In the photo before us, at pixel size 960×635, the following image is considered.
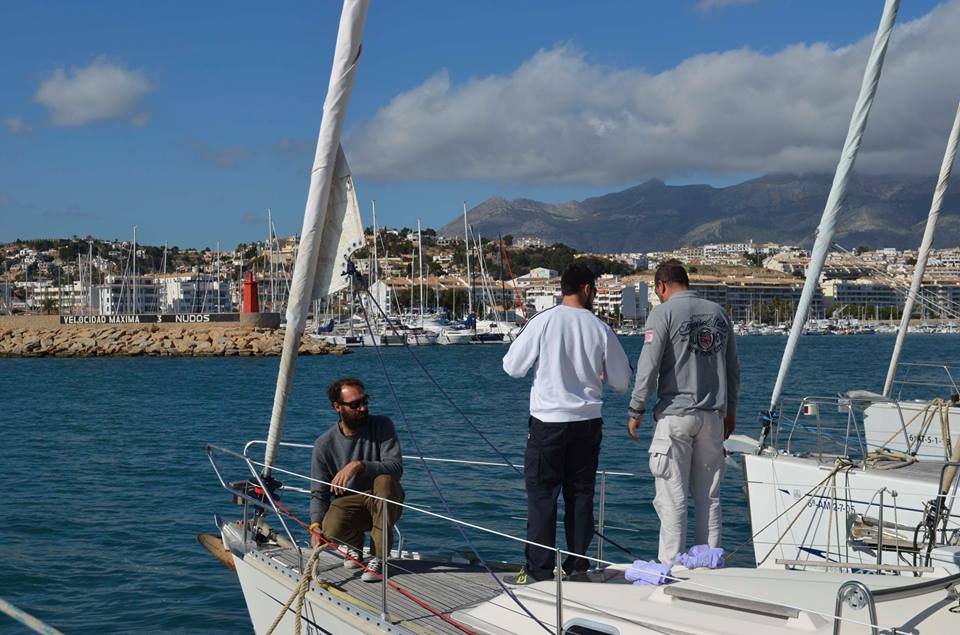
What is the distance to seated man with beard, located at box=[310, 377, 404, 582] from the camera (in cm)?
600

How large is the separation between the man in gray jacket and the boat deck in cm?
108

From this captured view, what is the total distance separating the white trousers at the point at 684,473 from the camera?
5770mm

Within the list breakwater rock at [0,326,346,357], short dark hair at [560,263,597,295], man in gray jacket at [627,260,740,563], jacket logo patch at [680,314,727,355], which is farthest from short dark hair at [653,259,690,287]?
breakwater rock at [0,326,346,357]

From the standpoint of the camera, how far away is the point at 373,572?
5.66 meters

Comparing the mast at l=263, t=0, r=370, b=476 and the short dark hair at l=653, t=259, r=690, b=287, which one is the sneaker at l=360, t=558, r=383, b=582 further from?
the short dark hair at l=653, t=259, r=690, b=287

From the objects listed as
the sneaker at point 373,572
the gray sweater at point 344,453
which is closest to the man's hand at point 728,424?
the gray sweater at point 344,453

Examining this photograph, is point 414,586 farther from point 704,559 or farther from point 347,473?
point 704,559

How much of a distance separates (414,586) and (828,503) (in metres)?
4.25

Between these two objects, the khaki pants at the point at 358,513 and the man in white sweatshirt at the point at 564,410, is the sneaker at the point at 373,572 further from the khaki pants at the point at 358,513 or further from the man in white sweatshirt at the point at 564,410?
Answer: the man in white sweatshirt at the point at 564,410

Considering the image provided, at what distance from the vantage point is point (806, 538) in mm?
8609

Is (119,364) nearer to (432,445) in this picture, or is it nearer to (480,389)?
(480,389)

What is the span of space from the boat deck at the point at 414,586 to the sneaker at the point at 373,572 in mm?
29

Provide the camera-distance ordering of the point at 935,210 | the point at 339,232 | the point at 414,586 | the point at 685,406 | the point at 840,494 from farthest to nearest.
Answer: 1. the point at 935,210
2. the point at 840,494
3. the point at 339,232
4. the point at 685,406
5. the point at 414,586

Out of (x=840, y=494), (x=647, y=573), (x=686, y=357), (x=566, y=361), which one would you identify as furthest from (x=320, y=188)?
(x=840, y=494)
